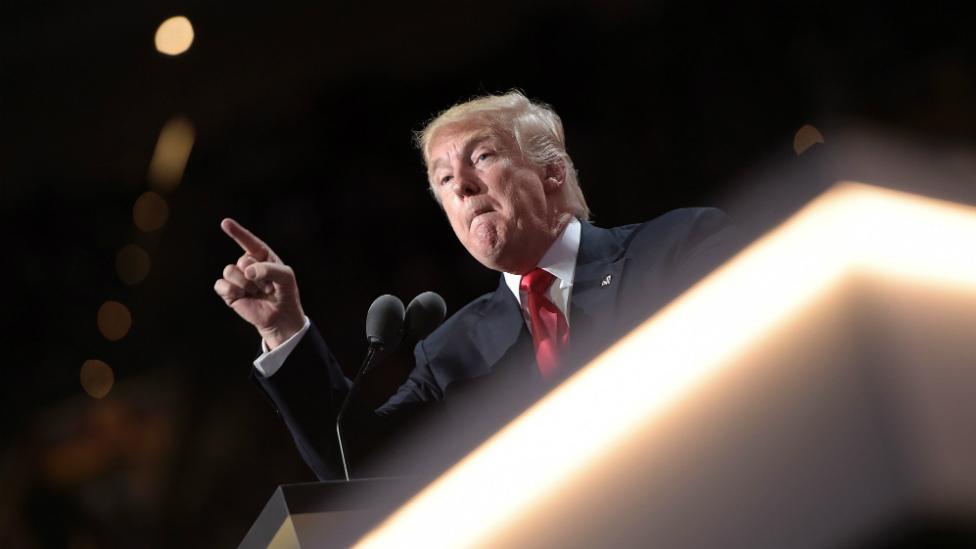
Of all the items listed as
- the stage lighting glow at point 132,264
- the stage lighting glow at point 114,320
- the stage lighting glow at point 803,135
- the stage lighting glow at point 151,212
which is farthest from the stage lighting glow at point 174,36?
the stage lighting glow at point 803,135

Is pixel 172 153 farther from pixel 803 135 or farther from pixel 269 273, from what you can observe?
pixel 269 273

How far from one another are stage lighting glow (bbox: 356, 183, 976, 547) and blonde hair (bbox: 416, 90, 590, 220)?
3.04 feet

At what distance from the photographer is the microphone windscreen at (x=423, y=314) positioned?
3.87 feet

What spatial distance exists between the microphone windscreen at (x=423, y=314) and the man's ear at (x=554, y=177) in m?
0.31

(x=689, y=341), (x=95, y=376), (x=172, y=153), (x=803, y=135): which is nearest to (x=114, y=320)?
(x=95, y=376)

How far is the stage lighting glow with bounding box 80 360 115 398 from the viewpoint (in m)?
2.95

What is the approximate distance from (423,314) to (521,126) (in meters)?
0.37

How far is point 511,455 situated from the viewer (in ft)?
1.64

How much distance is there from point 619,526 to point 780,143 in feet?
6.30

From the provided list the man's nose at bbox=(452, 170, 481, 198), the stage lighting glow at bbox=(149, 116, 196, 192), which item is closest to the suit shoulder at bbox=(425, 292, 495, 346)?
the man's nose at bbox=(452, 170, 481, 198)

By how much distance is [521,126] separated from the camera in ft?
4.76

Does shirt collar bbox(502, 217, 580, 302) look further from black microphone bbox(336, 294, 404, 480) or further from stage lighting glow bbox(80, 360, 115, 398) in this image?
stage lighting glow bbox(80, 360, 115, 398)

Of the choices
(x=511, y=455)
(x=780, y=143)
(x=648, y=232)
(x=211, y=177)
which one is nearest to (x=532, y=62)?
(x=780, y=143)

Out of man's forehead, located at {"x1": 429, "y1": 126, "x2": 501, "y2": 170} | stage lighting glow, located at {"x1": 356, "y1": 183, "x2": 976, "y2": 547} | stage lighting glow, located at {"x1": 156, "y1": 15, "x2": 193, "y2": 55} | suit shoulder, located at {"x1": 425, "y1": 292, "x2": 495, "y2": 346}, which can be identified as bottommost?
stage lighting glow, located at {"x1": 356, "y1": 183, "x2": 976, "y2": 547}
